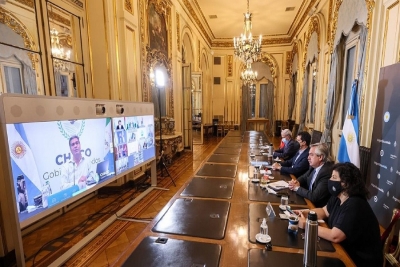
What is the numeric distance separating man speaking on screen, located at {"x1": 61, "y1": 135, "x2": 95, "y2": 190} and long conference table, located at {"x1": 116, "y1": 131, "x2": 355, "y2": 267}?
1.05 metres

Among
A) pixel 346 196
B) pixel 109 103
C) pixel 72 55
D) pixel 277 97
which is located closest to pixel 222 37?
pixel 277 97

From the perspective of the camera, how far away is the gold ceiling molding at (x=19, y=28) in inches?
89.3

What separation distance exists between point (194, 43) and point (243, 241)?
314 inches

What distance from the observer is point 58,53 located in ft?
9.77

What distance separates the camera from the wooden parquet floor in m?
2.12

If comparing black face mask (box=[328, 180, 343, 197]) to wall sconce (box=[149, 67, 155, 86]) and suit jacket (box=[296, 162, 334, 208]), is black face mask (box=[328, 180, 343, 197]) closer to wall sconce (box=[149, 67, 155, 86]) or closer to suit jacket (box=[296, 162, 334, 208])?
suit jacket (box=[296, 162, 334, 208])

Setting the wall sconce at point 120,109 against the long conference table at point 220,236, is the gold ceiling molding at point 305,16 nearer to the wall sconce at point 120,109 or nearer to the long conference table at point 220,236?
the wall sconce at point 120,109

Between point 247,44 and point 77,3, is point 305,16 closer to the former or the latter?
point 247,44

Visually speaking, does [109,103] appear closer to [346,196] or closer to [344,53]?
Answer: [346,196]

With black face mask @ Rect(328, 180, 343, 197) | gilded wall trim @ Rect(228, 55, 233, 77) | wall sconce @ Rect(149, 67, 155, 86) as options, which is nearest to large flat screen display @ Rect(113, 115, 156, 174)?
wall sconce @ Rect(149, 67, 155, 86)

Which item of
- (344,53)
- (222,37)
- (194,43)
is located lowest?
(344,53)

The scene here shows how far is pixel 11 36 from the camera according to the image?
232cm

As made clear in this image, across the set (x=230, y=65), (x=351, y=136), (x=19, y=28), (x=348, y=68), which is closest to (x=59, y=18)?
(x=19, y=28)

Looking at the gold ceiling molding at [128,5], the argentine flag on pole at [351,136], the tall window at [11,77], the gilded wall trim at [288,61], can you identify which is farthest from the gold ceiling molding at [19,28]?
the gilded wall trim at [288,61]
